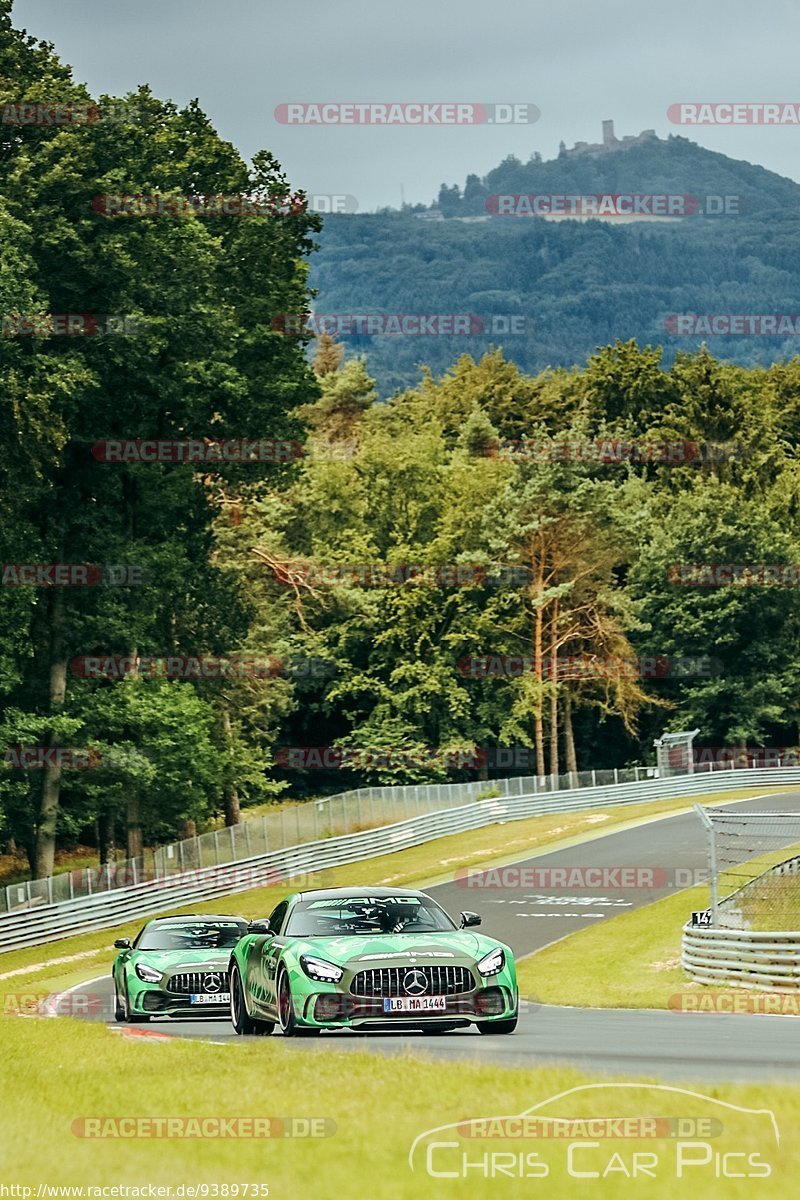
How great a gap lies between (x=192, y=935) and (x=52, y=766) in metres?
29.2

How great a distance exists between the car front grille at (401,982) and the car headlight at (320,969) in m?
0.17

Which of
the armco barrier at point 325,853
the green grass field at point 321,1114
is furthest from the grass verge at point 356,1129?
the armco barrier at point 325,853

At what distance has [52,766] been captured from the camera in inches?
1994

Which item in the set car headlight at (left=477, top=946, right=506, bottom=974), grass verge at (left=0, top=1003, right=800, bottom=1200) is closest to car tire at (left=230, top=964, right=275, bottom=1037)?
car headlight at (left=477, top=946, right=506, bottom=974)

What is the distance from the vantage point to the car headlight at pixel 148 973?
70.4 ft

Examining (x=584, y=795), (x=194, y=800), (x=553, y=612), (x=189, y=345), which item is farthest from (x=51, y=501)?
(x=553, y=612)

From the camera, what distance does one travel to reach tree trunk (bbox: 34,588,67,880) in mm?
50281

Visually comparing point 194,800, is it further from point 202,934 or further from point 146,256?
point 202,934

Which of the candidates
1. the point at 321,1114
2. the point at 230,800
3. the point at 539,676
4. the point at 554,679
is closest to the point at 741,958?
the point at 321,1114

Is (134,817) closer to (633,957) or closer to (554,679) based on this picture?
(633,957)

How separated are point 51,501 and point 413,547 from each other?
38232mm

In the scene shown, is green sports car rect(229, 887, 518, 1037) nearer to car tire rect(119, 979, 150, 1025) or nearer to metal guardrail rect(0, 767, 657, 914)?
car tire rect(119, 979, 150, 1025)

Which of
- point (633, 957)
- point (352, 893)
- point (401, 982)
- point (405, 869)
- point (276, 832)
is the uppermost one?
point (352, 893)

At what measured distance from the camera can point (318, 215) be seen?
54.5 metres
